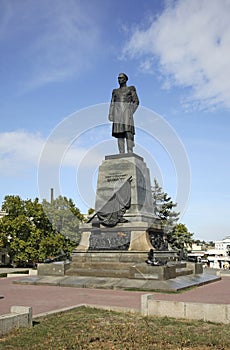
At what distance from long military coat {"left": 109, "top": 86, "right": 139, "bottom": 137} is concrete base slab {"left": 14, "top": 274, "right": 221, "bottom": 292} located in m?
7.83

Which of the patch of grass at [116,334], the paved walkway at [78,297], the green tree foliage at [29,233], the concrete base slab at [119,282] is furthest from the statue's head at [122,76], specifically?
the green tree foliage at [29,233]

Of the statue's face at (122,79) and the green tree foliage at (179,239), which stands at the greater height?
the statue's face at (122,79)

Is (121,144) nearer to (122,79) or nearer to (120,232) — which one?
(122,79)

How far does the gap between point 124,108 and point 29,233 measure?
21.3m

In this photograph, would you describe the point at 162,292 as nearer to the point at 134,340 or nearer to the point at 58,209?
the point at 134,340

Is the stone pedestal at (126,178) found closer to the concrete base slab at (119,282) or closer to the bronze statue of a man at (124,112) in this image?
the bronze statue of a man at (124,112)

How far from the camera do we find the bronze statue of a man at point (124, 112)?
20.3m

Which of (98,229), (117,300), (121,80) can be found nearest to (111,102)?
(121,80)

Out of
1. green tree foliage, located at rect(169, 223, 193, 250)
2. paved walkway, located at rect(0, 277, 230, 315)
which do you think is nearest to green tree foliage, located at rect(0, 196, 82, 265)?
green tree foliage, located at rect(169, 223, 193, 250)

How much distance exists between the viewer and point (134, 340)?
7.00 metres

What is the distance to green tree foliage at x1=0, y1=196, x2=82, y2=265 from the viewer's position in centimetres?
3656

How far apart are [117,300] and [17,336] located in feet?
16.5

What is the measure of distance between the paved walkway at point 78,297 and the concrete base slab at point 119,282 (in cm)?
40

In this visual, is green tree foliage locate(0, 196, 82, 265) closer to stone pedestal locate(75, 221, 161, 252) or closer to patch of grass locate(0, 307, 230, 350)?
stone pedestal locate(75, 221, 161, 252)
